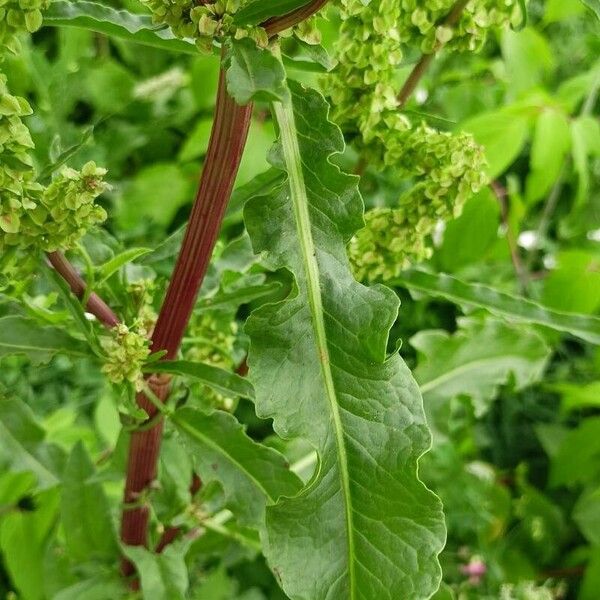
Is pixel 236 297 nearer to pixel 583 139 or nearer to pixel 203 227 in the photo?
pixel 203 227

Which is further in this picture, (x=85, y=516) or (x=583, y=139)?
(x=583, y=139)

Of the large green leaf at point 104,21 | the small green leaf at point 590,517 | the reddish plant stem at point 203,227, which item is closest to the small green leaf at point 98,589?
the reddish plant stem at point 203,227

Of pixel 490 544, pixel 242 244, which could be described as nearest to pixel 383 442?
pixel 242 244

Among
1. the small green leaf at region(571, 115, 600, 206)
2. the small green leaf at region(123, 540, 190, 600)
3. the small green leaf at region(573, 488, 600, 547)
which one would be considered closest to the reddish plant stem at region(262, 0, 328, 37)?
the small green leaf at region(123, 540, 190, 600)

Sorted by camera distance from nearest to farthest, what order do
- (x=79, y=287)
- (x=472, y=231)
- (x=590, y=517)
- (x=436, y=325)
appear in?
(x=79, y=287), (x=472, y=231), (x=590, y=517), (x=436, y=325)

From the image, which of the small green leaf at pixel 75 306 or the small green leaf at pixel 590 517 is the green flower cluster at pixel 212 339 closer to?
the small green leaf at pixel 75 306

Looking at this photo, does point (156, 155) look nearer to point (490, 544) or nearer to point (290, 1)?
point (490, 544)

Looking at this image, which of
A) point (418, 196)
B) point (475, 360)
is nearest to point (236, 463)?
point (418, 196)
